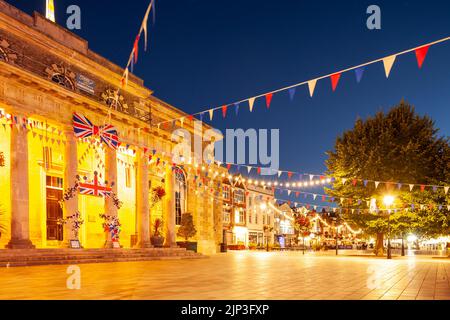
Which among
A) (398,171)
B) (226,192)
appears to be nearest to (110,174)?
(398,171)

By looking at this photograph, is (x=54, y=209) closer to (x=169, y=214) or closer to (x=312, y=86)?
(x=169, y=214)

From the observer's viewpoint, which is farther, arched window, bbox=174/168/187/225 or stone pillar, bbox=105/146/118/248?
arched window, bbox=174/168/187/225

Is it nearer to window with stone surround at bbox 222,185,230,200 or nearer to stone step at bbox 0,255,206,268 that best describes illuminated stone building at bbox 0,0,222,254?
stone step at bbox 0,255,206,268

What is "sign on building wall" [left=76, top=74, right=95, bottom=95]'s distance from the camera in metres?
21.9

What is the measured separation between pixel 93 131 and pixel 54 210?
4.94m

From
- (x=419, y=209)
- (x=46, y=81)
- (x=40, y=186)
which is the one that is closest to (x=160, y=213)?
(x=40, y=186)

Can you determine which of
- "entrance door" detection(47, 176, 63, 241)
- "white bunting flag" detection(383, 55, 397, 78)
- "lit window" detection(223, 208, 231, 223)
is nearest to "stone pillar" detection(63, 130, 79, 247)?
"entrance door" detection(47, 176, 63, 241)

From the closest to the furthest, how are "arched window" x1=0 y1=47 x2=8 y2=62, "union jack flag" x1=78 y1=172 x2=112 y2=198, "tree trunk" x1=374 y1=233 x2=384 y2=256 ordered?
"arched window" x1=0 y1=47 x2=8 y2=62
"union jack flag" x1=78 y1=172 x2=112 y2=198
"tree trunk" x1=374 y1=233 x2=384 y2=256

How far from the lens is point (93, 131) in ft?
70.6

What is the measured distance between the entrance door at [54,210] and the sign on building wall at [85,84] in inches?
199

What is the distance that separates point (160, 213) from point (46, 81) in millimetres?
14339

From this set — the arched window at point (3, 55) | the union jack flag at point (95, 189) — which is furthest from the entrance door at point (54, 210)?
the arched window at point (3, 55)

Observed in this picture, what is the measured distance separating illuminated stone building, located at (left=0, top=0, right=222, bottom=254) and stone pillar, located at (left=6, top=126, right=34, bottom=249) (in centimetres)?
4

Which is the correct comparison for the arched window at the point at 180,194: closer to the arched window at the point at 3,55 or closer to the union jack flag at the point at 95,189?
the union jack flag at the point at 95,189
